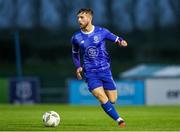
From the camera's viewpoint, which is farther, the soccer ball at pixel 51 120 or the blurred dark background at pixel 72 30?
the blurred dark background at pixel 72 30

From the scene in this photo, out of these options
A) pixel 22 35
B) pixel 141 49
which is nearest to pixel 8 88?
pixel 22 35

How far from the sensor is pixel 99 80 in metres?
14.5

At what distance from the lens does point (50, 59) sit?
43.7 metres

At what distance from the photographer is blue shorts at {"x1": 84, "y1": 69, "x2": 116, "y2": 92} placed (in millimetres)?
14372

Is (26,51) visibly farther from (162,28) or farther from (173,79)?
(173,79)

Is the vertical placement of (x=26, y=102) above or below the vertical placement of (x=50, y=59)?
below

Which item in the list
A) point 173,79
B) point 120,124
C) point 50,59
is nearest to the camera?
point 120,124

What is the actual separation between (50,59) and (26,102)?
10739 millimetres

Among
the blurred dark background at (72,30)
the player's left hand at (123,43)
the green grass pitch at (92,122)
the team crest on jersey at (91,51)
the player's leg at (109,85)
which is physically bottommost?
the green grass pitch at (92,122)

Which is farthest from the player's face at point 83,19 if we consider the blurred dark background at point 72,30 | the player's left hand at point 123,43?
the blurred dark background at point 72,30

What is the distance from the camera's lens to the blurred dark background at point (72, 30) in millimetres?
40688

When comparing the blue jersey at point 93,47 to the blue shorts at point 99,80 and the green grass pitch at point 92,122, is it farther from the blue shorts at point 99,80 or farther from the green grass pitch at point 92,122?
the green grass pitch at point 92,122

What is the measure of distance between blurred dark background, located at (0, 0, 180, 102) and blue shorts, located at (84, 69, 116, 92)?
24.3m

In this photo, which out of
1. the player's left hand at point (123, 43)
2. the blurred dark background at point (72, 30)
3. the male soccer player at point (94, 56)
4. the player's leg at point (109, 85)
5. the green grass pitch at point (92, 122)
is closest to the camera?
the green grass pitch at point (92, 122)
